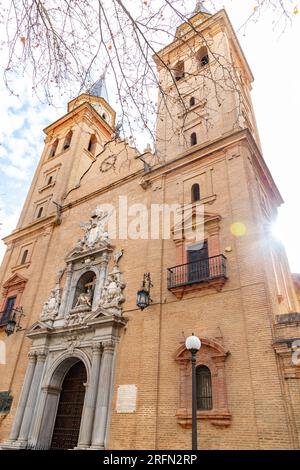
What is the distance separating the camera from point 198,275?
11266mm

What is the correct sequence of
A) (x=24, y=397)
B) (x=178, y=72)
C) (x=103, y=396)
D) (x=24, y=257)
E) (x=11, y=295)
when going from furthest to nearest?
(x=24, y=257) < (x=11, y=295) < (x=24, y=397) < (x=103, y=396) < (x=178, y=72)

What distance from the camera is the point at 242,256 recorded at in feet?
35.0

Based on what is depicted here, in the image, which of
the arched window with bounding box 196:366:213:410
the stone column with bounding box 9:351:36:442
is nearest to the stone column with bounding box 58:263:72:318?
the stone column with bounding box 9:351:36:442

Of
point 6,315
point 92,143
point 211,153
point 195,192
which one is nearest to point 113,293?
point 195,192

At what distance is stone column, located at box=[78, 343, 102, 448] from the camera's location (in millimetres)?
10622

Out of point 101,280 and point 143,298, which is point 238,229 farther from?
point 101,280

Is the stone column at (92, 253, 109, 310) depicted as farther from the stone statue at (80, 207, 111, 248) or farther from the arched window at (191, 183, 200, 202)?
the arched window at (191, 183, 200, 202)

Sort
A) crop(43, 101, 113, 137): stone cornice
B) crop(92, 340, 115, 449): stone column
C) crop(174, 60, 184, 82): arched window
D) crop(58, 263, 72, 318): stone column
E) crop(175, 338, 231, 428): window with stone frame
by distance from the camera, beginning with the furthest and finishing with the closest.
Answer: crop(43, 101, 113, 137): stone cornice, crop(58, 263, 72, 318): stone column, crop(92, 340, 115, 449): stone column, crop(175, 338, 231, 428): window with stone frame, crop(174, 60, 184, 82): arched window

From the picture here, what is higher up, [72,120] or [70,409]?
[72,120]

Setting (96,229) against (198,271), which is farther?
(96,229)

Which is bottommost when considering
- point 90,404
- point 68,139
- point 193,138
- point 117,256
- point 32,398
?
point 90,404

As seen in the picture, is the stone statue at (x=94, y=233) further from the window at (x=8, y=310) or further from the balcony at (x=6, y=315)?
the window at (x=8, y=310)

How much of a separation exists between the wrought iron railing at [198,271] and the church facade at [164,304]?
0.15 feet

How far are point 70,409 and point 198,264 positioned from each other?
775cm
